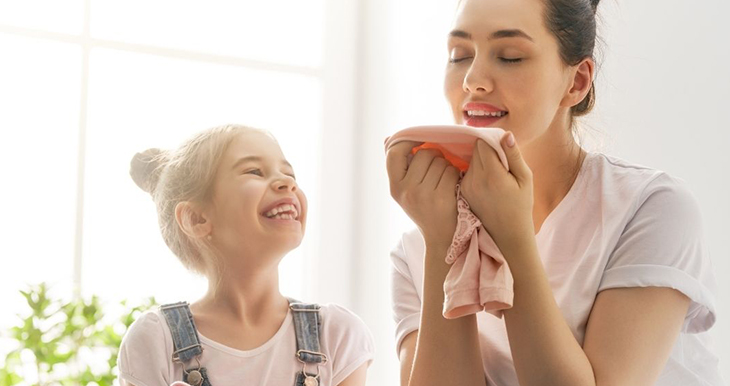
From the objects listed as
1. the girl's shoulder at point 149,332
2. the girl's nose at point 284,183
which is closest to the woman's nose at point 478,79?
the girl's nose at point 284,183

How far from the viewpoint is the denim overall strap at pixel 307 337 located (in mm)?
1527

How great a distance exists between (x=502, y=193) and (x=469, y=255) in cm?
9

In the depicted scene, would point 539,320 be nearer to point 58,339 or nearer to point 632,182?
point 632,182

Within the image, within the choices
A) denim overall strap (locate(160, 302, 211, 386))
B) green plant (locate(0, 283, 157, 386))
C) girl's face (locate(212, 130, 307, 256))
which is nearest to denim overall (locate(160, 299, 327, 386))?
denim overall strap (locate(160, 302, 211, 386))

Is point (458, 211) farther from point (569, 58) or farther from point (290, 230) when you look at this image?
point (290, 230)

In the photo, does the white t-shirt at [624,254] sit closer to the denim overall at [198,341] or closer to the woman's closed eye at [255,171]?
the denim overall at [198,341]

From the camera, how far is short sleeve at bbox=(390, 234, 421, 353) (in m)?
1.43

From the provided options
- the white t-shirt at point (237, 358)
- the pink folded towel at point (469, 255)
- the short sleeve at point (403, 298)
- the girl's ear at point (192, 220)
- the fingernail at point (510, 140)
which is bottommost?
the white t-shirt at point (237, 358)

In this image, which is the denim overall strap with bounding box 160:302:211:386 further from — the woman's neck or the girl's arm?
the woman's neck

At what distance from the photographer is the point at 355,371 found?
5.17ft

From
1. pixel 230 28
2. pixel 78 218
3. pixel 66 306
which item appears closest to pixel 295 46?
pixel 230 28

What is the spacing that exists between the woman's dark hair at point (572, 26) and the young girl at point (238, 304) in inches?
21.3

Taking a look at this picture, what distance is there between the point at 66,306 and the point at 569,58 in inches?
66.0

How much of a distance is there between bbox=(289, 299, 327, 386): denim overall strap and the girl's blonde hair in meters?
0.18
